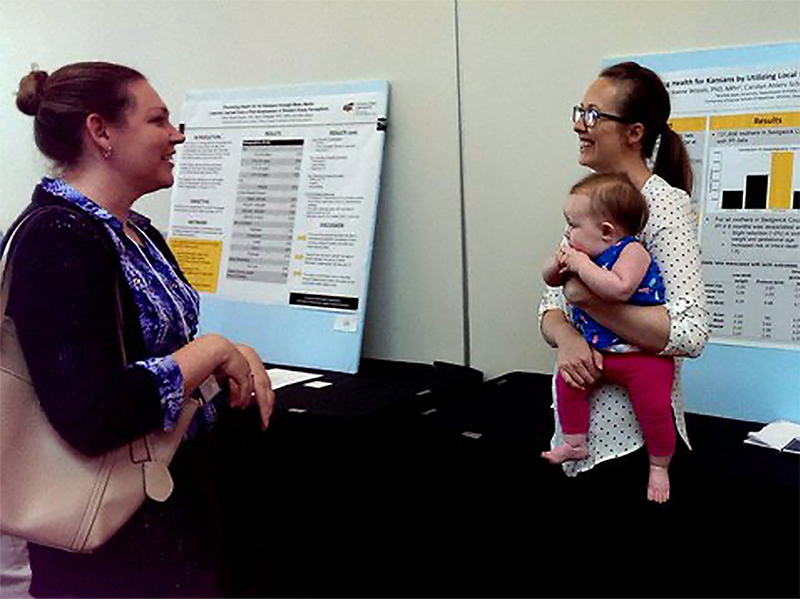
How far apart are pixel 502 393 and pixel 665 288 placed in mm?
729

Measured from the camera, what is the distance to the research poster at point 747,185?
1.79 meters

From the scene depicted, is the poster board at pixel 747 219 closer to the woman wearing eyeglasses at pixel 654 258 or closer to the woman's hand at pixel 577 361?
the woman wearing eyeglasses at pixel 654 258

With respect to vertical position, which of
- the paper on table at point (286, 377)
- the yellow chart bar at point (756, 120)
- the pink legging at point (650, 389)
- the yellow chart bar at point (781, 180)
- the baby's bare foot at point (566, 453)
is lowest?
the paper on table at point (286, 377)

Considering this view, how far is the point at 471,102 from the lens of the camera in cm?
225

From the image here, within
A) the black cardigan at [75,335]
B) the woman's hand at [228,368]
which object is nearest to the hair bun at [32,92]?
the black cardigan at [75,335]

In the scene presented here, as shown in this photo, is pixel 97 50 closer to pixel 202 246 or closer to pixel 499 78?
pixel 202 246

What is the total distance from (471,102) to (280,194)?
625 millimetres

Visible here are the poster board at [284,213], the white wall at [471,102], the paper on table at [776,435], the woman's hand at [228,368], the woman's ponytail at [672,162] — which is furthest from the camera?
the poster board at [284,213]

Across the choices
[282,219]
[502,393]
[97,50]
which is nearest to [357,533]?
[502,393]


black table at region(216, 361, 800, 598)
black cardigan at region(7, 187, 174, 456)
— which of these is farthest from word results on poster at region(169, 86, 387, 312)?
black cardigan at region(7, 187, 174, 456)

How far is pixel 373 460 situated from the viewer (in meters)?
1.79

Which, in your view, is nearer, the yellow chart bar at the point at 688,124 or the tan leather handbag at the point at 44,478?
the tan leather handbag at the point at 44,478

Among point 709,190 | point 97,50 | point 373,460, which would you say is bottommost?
point 373,460

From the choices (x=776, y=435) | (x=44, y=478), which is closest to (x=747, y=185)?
(x=776, y=435)
